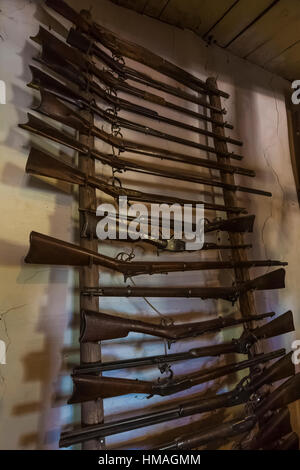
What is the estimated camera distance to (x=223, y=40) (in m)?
1.96

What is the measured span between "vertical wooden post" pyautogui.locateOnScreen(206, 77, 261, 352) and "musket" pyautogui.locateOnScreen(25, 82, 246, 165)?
121 millimetres

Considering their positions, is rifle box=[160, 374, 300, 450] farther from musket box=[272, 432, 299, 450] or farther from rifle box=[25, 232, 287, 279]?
→ rifle box=[25, 232, 287, 279]

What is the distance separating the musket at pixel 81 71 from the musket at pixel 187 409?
4.29 ft

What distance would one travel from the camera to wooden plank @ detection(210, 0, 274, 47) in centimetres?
169

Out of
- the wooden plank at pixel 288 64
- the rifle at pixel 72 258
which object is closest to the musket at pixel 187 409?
the rifle at pixel 72 258

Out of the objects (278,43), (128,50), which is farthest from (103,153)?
(278,43)

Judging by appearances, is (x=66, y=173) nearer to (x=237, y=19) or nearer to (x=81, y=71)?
(x=81, y=71)

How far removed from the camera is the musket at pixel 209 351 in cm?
98

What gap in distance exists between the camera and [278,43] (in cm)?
200

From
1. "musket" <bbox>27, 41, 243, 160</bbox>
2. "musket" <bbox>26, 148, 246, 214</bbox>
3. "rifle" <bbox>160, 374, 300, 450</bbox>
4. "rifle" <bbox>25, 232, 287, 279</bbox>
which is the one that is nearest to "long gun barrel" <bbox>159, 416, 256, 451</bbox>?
"rifle" <bbox>160, 374, 300, 450</bbox>

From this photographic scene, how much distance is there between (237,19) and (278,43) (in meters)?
0.41

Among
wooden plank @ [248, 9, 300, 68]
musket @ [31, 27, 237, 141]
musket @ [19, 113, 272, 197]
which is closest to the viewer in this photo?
musket @ [19, 113, 272, 197]

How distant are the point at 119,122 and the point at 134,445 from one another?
4.57 feet

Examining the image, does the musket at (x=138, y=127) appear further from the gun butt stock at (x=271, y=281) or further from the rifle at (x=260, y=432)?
the rifle at (x=260, y=432)
